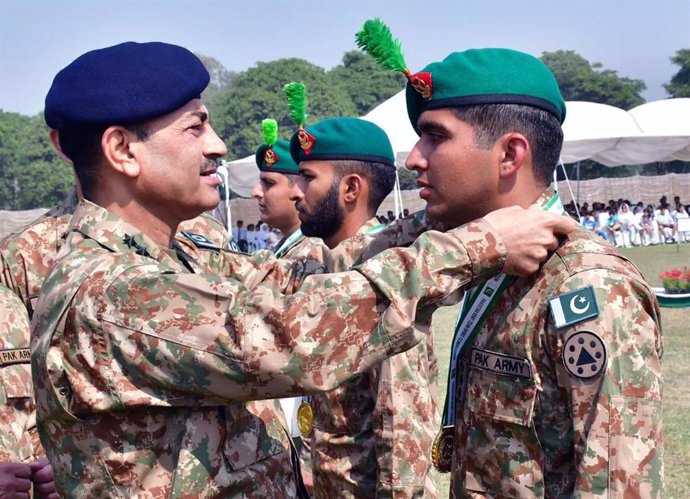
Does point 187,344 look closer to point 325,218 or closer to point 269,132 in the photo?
point 325,218

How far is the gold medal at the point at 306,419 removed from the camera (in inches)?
167

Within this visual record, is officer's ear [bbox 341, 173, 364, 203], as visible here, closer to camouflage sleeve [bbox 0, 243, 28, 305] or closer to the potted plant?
camouflage sleeve [bbox 0, 243, 28, 305]

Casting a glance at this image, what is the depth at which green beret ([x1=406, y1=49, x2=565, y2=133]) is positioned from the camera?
273 cm

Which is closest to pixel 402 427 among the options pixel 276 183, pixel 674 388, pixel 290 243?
pixel 290 243

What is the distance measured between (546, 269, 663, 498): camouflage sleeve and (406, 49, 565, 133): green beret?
26.3 inches

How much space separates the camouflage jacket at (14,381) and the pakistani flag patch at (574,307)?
212 cm

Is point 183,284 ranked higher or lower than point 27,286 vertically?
higher

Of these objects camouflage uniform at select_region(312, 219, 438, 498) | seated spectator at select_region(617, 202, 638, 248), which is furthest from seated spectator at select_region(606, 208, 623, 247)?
camouflage uniform at select_region(312, 219, 438, 498)

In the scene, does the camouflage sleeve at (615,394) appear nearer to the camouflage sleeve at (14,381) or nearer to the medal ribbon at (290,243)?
the camouflage sleeve at (14,381)

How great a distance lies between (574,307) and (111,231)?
128 cm

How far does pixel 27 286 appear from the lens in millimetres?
3912

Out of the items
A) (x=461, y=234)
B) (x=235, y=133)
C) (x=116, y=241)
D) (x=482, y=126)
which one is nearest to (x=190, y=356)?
(x=116, y=241)

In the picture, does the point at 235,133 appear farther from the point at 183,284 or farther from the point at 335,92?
the point at 183,284

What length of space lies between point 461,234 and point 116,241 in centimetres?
94
